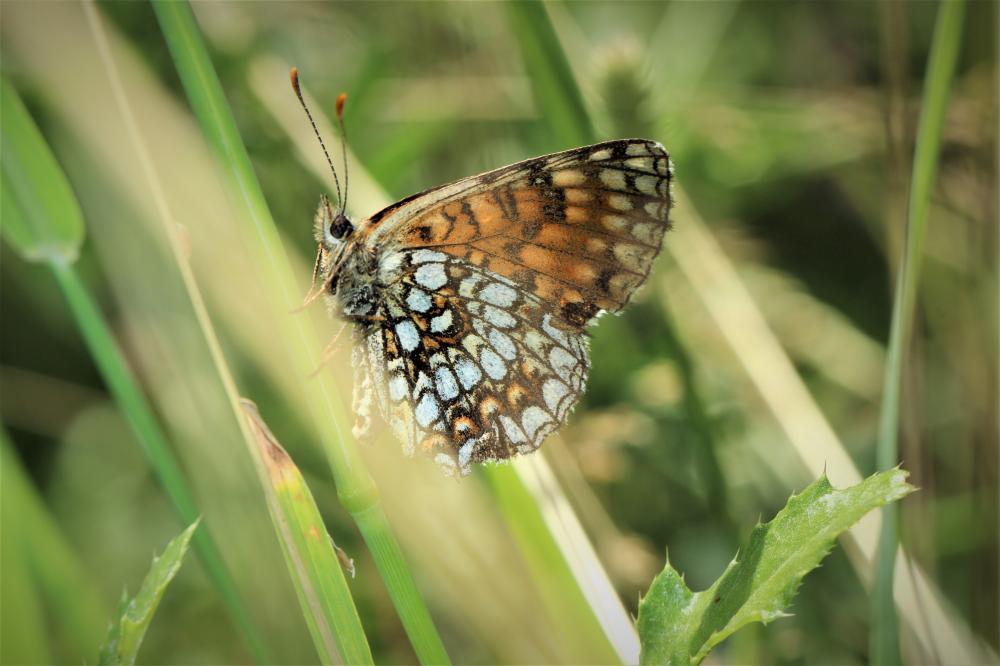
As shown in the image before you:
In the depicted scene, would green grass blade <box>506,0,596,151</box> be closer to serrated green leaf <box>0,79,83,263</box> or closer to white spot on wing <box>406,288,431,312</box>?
white spot on wing <box>406,288,431,312</box>

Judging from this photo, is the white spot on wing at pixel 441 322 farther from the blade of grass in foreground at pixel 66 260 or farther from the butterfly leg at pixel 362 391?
the blade of grass in foreground at pixel 66 260

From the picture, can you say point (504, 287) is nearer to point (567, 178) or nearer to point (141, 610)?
point (567, 178)

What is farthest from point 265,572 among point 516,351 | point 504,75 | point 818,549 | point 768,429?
point 504,75

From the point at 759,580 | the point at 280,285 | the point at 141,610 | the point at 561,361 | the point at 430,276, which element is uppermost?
the point at 430,276

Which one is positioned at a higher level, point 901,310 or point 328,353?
point 328,353

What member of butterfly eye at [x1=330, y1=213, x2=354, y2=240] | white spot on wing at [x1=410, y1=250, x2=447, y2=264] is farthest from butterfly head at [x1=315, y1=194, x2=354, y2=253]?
white spot on wing at [x1=410, y1=250, x2=447, y2=264]

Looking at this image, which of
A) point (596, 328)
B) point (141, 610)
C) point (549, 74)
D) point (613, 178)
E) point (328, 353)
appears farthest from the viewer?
point (596, 328)

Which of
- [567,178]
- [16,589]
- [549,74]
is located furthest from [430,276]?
[16,589]

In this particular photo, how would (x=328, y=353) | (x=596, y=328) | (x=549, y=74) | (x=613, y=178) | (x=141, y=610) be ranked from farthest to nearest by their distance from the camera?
(x=596, y=328)
(x=549, y=74)
(x=613, y=178)
(x=328, y=353)
(x=141, y=610)
